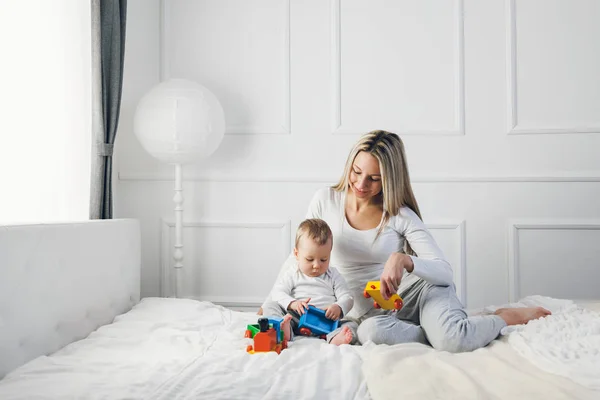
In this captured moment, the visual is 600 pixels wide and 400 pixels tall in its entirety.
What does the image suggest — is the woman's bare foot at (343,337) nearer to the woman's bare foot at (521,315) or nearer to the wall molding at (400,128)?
the woman's bare foot at (521,315)

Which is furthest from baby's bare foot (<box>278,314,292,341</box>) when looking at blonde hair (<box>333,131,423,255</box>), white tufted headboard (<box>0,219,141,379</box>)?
white tufted headboard (<box>0,219,141,379</box>)

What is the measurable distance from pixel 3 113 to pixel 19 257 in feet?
1.68

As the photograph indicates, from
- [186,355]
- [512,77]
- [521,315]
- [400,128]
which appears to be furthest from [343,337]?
[512,77]

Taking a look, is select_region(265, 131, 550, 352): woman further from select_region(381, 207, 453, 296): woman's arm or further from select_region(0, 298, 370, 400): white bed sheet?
select_region(0, 298, 370, 400): white bed sheet

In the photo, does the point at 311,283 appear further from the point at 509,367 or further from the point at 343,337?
the point at 509,367

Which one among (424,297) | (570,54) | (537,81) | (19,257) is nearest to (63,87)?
(19,257)

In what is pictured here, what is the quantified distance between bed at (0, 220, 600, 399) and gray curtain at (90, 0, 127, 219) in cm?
38

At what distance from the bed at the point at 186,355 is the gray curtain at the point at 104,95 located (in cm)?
38

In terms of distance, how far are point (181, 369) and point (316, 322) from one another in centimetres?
55

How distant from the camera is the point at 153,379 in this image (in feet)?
4.12

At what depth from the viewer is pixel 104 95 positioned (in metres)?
2.33

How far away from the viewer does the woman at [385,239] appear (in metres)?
1.80

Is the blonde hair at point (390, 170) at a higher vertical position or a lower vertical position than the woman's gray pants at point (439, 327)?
higher

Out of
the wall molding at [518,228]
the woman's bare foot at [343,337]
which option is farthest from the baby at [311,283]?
the wall molding at [518,228]
